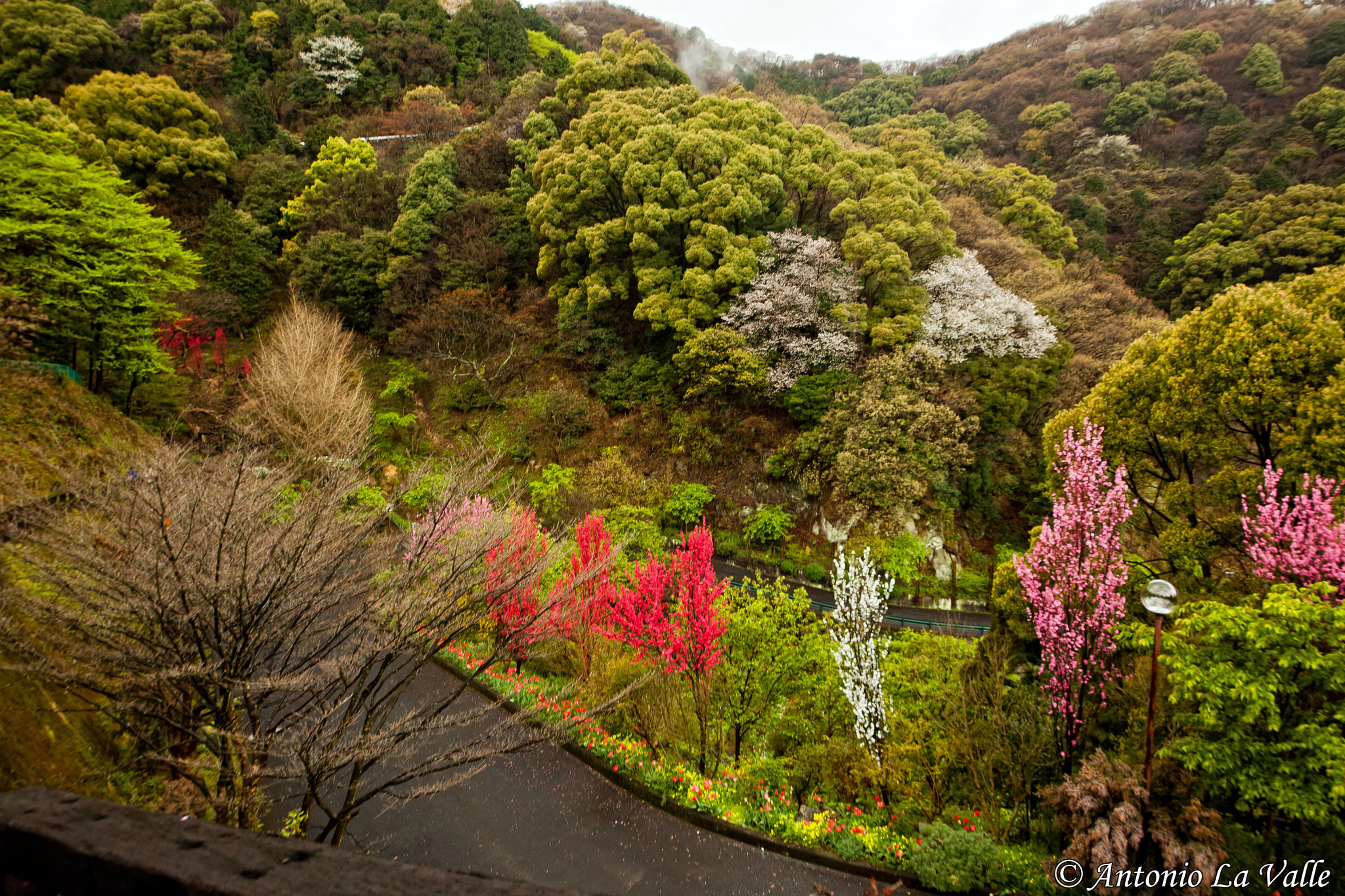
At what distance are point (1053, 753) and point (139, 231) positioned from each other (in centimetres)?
2257

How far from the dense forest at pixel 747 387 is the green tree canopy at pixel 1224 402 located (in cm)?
6

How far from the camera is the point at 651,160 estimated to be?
17828 mm

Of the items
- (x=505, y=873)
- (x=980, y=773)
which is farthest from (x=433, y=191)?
(x=980, y=773)

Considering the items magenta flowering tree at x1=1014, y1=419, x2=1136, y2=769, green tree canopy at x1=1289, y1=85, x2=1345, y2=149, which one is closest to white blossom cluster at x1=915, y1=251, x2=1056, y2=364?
magenta flowering tree at x1=1014, y1=419, x2=1136, y2=769

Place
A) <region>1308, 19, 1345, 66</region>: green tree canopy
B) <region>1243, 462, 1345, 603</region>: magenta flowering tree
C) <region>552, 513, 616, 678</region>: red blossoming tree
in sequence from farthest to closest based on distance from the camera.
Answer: <region>1308, 19, 1345, 66</region>: green tree canopy < <region>552, 513, 616, 678</region>: red blossoming tree < <region>1243, 462, 1345, 603</region>: magenta flowering tree

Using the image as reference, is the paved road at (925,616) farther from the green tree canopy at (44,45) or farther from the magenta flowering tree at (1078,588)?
the green tree canopy at (44,45)

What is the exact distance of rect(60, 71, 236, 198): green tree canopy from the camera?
2434 centimetres

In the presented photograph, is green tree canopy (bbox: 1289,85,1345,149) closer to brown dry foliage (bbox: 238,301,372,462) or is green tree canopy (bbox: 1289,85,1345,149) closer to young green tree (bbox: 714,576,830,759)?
young green tree (bbox: 714,576,830,759)

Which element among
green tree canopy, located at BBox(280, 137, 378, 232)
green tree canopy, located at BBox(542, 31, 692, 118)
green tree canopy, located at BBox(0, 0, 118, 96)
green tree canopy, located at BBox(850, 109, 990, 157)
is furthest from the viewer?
green tree canopy, located at BBox(850, 109, 990, 157)

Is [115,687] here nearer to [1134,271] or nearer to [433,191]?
[433,191]

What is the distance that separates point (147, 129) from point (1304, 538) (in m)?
39.9

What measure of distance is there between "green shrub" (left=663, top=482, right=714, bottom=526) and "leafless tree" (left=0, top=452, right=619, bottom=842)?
1043 centimetres

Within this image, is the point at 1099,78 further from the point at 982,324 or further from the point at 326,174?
the point at 326,174

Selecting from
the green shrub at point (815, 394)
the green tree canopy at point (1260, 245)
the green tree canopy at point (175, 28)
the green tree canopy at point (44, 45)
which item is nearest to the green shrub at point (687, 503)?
the green shrub at point (815, 394)
